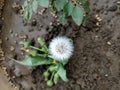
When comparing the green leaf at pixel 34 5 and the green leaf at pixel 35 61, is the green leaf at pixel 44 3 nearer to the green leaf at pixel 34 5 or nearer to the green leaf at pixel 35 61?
the green leaf at pixel 34 5

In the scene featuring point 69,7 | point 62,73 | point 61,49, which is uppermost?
point 69,7

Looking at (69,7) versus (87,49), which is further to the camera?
(87,49)

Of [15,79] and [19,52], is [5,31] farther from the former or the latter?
[15,79]

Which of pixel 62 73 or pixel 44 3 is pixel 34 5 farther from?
pixel 62 73

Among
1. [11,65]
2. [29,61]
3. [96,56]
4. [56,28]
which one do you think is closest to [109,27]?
[96,56]

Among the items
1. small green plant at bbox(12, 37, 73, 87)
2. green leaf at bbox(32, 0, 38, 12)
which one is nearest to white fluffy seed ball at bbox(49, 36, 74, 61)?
small green plant at bbox(12, 37, 73, 87)

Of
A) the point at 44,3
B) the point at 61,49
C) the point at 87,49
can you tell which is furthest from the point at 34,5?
the point at 87,49
